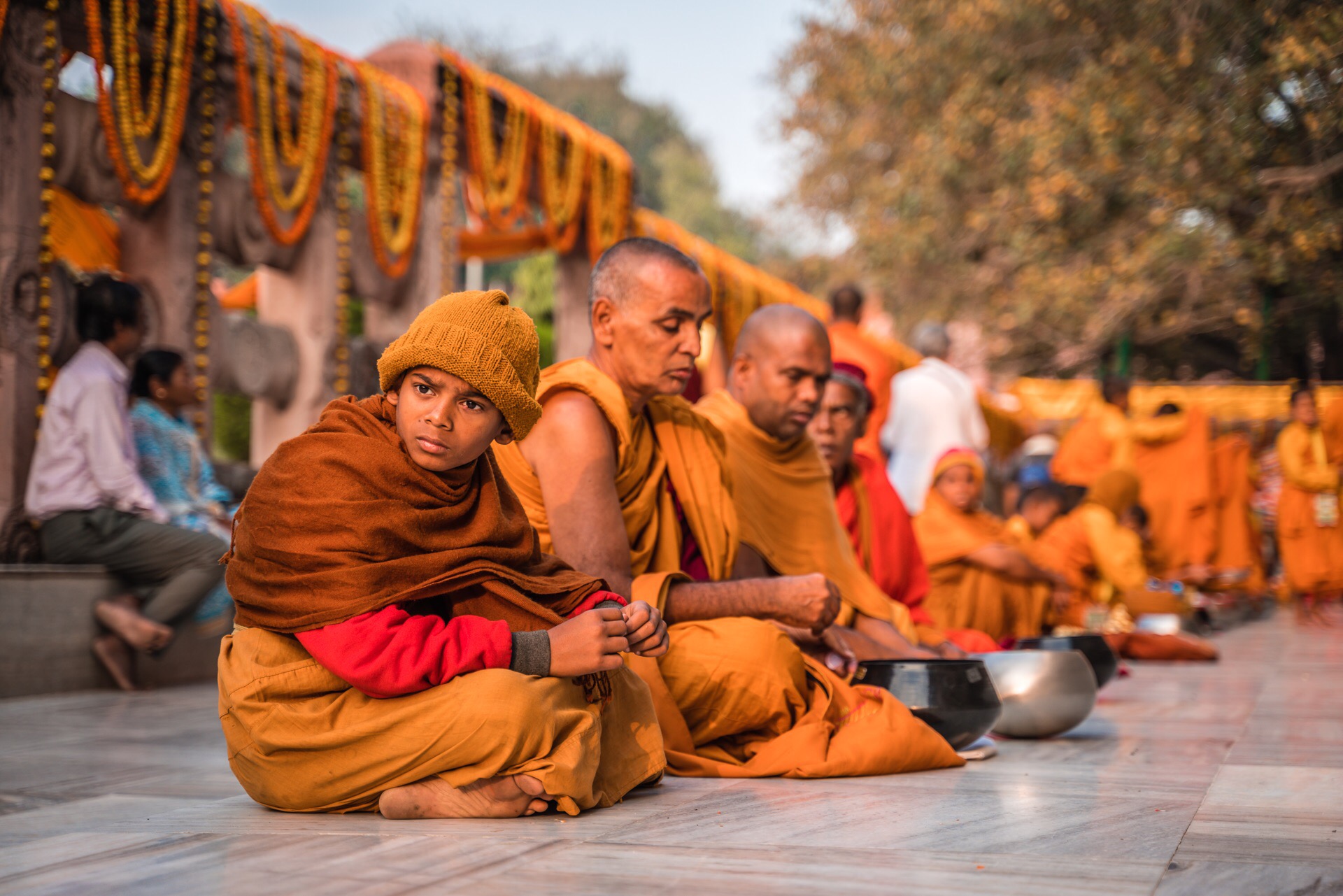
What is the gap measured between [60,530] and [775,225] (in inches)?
842

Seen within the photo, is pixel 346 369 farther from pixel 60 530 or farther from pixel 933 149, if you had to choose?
pixel 933 149

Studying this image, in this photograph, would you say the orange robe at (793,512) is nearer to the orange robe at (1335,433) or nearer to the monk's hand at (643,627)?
the monk's hand at (643,627)

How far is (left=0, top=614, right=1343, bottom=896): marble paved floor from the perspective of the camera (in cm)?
222

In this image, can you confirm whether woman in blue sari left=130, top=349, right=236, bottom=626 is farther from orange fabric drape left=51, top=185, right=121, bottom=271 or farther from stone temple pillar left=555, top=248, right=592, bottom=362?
stone temple pillar left=555, top=248, right=592, bottom=362

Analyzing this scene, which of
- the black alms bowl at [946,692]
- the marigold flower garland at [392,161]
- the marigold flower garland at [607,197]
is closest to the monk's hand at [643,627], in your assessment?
the black alms bowl at [946,692]

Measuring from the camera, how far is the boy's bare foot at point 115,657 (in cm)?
553

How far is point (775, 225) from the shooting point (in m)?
25.9

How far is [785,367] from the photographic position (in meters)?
4.51

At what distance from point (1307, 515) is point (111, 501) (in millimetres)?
10976

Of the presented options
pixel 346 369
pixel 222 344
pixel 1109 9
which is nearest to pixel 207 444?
pixel 222 344

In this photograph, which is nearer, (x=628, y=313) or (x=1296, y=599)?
(x=628, y=313)

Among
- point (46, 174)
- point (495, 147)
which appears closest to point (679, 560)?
point (46, 174)

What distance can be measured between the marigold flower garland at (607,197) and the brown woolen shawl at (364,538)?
6.31m

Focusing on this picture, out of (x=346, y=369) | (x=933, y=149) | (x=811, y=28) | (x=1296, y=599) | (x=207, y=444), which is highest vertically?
(x=811, y=28)
